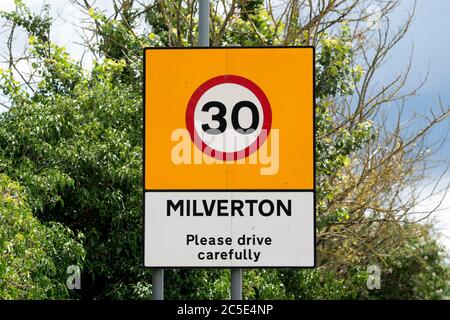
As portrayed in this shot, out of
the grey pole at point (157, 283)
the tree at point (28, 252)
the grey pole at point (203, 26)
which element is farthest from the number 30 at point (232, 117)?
the tree at point (28, 252)

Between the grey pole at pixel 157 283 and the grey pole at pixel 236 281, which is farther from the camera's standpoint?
the grey pole at pixel 157 283

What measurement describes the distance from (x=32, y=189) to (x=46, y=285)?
1.70 metres

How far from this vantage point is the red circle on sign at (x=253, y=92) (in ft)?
24.1

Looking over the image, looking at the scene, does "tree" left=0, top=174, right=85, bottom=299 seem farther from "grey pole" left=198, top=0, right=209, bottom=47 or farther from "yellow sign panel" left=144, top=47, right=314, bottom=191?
"yellow sign panel" left=144, top=47, right=314, bottom=191

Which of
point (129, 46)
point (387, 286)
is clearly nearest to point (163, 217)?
point (129, 46)

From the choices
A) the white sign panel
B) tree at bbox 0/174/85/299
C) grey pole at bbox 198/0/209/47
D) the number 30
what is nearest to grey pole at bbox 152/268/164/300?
the white sign panel

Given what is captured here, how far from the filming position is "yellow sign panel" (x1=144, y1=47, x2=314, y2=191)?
7.38 metres

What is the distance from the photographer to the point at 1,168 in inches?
563

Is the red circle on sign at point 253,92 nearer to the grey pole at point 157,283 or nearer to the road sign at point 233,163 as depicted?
the road sign at point 233,163

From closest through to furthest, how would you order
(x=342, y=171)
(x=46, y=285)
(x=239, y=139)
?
(x=239, y=139)
(x=46, y=285)
(x=342, y=171)

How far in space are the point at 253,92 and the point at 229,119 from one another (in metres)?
0.30

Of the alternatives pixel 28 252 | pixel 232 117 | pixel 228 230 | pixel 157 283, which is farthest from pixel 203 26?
pixel 28 252

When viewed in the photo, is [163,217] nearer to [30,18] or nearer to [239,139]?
[239,139]

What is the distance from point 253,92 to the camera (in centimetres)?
747
